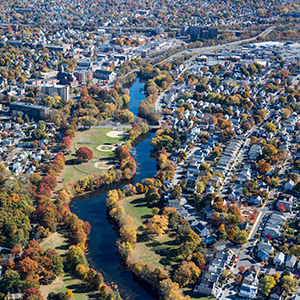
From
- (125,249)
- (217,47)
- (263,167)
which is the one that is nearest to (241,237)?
(125,249)

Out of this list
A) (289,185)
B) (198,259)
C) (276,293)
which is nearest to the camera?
(276,293)

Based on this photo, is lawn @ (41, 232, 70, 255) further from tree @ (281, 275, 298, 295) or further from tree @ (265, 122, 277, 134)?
tree @ (265, 122, 277, 134)

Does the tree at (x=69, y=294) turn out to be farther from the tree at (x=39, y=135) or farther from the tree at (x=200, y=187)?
the tree at (x=39, y=135)

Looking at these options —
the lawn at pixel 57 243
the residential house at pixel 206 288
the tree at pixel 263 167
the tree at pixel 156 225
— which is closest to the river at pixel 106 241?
the lawn at pixel 57 243

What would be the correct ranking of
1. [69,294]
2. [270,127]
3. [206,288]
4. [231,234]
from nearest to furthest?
[69,294] < [206,288] < [231,234] < [270,127]

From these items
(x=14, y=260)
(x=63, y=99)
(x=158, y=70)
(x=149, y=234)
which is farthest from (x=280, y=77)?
(x=14, y=260)

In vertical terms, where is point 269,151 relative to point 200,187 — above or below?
above

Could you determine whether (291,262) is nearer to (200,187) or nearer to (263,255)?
(263,255)
